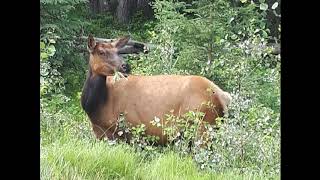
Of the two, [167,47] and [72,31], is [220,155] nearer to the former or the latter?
[167,47]

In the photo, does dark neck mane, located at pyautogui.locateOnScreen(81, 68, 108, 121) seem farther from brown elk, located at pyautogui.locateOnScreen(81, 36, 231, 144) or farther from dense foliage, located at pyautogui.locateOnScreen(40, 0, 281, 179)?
dense foliage, located at pyautogui.locateOnScreen(40, 0, 281, 179)

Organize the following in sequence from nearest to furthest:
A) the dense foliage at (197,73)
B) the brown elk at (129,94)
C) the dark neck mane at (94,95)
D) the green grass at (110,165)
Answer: the green grass at (110,165) → the dense foliage at (197,73) → the brown elk at (129,94) → the dark neck mane at (94,95)

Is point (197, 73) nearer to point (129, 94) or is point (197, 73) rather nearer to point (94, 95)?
point (129, 94)

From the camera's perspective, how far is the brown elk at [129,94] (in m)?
4.82

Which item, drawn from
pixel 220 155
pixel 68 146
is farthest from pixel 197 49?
pixel 68 146

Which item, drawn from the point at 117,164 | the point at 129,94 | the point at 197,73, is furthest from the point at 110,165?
the point at 197,73

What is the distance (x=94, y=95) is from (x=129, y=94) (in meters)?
0.29

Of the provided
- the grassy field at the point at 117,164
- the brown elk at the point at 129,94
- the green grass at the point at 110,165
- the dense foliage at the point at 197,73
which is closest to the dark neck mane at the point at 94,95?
the brown elk at the point at 129,94

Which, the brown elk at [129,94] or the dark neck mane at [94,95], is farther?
the dark neck mane at [94,95]

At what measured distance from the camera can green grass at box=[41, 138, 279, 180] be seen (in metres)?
3.11

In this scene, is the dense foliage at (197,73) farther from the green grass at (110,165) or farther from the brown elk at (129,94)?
the brown elk at (129,94)

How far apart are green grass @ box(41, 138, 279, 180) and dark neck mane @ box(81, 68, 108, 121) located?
51.4 inches

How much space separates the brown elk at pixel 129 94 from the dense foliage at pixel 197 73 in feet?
0.53

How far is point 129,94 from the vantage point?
5.08 meters
